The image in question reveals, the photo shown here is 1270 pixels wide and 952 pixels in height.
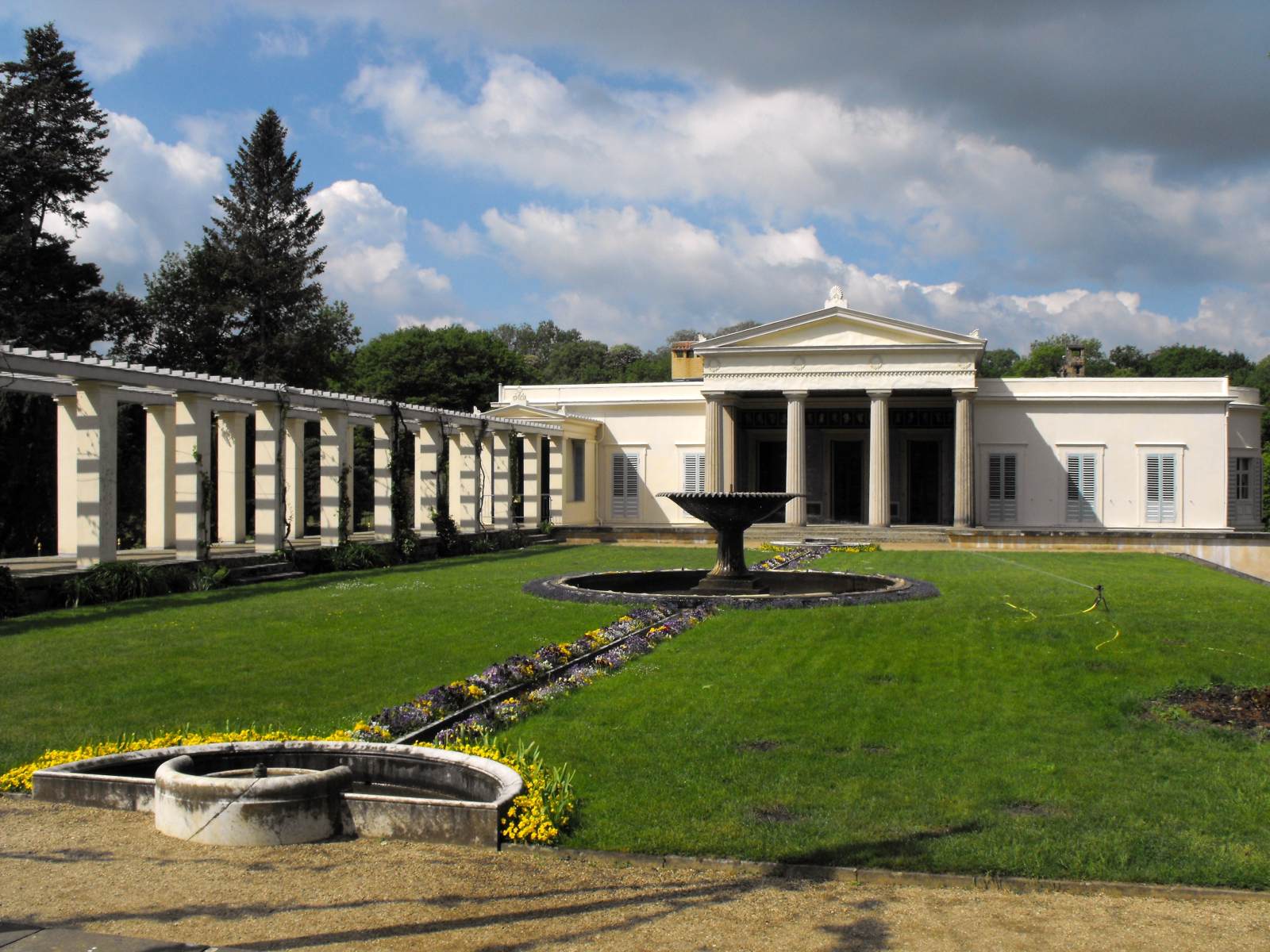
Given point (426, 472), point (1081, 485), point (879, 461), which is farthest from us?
point (1081, 485)

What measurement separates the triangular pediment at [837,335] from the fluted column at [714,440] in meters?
1.80

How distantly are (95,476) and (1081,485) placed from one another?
29195 millimetres

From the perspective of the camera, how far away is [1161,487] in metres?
34.8

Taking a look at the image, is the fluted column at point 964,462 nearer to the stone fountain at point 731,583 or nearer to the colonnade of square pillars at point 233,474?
the colonnade of square pillars at point 233,474

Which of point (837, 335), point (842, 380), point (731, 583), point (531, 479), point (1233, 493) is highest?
point (837, 335)

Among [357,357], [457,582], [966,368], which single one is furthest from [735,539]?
[357,357]

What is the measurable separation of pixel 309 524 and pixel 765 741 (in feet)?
94.0

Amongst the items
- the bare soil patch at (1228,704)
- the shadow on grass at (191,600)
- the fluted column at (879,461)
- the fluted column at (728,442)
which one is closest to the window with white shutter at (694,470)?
the fluted column at (728,442)

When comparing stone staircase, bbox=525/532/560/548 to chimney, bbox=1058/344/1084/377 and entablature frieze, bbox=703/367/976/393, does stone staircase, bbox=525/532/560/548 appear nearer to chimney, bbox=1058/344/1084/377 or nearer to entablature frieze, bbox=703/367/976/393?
entablature frieze, bbox=703/367/976/393

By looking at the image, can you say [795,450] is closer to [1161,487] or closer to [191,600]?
[1161,487]

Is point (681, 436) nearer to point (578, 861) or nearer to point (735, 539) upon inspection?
point (735, 539)

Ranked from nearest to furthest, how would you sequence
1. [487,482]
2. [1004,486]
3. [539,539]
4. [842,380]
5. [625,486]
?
[487,482], [539,539], [842,380], [1004,486], [625,486]

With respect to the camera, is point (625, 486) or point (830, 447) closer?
point (625, 486)

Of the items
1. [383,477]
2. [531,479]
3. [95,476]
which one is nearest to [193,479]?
[95,476]
